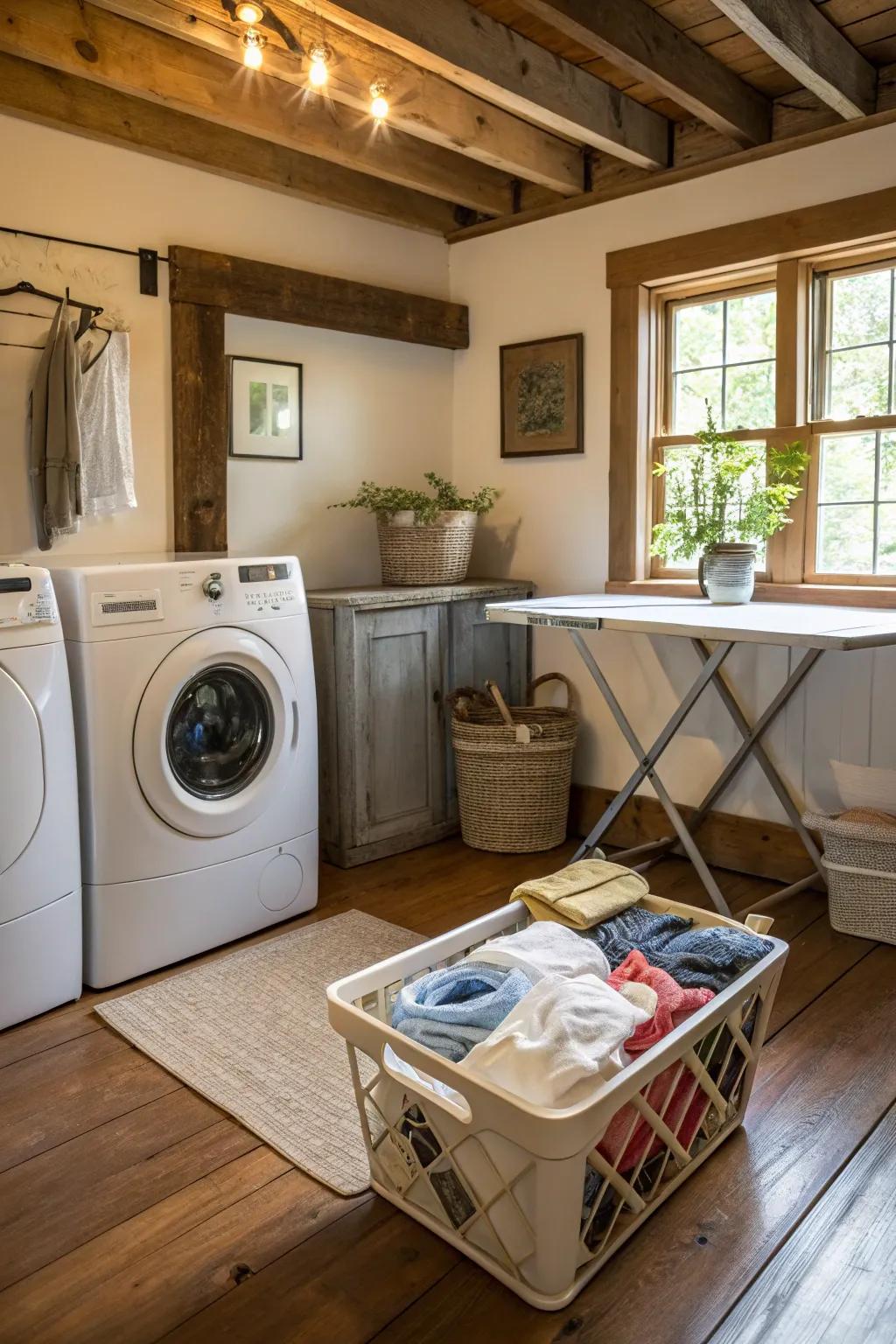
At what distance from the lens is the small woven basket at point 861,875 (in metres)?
2.75

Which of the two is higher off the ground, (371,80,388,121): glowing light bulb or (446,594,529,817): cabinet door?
(371,80,388,121): glowing light bulb

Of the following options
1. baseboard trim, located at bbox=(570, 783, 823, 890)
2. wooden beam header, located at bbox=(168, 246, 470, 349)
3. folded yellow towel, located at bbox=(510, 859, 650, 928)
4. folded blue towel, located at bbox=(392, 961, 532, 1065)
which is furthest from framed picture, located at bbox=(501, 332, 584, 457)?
folded blue towel, located at bbox=(392, 961, 532, 1065)

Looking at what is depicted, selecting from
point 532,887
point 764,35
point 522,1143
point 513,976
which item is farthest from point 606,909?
point 764,35

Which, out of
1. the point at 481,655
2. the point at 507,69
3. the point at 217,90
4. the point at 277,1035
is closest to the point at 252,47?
the point at 217,90

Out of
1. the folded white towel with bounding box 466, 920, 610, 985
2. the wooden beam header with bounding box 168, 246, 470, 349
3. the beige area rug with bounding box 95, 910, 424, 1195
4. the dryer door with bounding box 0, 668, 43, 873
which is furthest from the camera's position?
the wooden beam header with bounding box 168, 246, 470, 349

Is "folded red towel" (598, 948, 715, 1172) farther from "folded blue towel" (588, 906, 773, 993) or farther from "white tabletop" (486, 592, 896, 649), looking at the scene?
"white tabletop" (486, 592, 896, 649)

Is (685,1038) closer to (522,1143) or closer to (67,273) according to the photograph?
(522,1143)

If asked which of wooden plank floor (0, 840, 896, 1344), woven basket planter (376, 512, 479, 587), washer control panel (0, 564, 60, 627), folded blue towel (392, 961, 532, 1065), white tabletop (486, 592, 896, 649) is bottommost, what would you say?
wooden plank floor (0, 840, 896, 1344)

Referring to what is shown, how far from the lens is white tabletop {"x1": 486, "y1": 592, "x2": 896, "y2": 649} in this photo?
241 centimetres

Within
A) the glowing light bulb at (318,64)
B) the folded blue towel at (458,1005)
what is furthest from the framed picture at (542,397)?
the folded blue towel at (458,1005)

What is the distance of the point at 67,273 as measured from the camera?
2.96 meters

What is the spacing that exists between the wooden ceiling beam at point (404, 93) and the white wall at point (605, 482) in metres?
0.29

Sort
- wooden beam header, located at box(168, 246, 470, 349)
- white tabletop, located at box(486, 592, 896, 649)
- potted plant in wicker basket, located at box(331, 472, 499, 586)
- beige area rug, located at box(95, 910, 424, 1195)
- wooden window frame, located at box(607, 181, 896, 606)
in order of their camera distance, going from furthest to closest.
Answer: potted plant in wicker basket, located at box(331, 472, 499, 586)
wooden beam header, located at box(168, 246, 470, 349)
wooden window frame, located at box(607, 181, 896, 606)
white tabletop, located at box(486, 592, 896, 649)
beige area rug, located at box(95, 910, 424, 1195)

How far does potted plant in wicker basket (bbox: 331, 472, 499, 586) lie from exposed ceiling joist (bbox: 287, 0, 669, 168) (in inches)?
49.3
